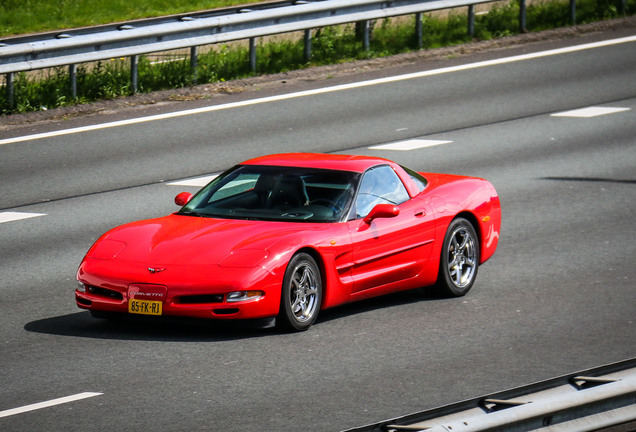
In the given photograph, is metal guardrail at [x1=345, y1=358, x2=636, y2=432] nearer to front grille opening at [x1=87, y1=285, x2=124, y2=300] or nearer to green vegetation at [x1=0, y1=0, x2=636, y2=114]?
front grille opening at [x1=87, y1=285, x2=124, y2=300]

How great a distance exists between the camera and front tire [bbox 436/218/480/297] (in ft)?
36.4

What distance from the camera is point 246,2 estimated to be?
1289 inches

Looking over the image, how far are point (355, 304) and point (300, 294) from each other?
4.18ft

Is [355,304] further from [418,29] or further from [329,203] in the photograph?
[418,29]

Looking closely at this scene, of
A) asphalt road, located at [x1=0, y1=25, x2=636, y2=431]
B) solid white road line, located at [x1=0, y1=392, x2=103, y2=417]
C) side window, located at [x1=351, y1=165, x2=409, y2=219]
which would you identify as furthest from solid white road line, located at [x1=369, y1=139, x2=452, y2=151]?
solid white road line, located at [x1=0, y1=392, x2=103, y2=417]

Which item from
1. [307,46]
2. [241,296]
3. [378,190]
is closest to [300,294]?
[241,296]

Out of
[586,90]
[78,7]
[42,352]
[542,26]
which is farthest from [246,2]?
[42,352]

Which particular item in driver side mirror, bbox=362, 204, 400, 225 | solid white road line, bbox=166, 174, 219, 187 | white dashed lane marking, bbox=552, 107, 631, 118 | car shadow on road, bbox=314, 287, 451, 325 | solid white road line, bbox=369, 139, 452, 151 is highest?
driver side mirror, bbox=362, 204, 400, 225

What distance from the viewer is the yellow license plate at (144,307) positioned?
937cm

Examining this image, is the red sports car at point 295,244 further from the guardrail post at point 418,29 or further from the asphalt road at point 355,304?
the guardrail post at point 418,29

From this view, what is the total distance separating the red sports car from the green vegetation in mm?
9126

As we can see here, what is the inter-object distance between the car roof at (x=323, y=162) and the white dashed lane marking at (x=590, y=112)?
8.46 meters

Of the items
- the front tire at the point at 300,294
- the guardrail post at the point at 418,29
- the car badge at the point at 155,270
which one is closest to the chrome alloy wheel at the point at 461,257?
the front tire at the point at 300,294

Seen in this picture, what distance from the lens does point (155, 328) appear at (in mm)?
9875
